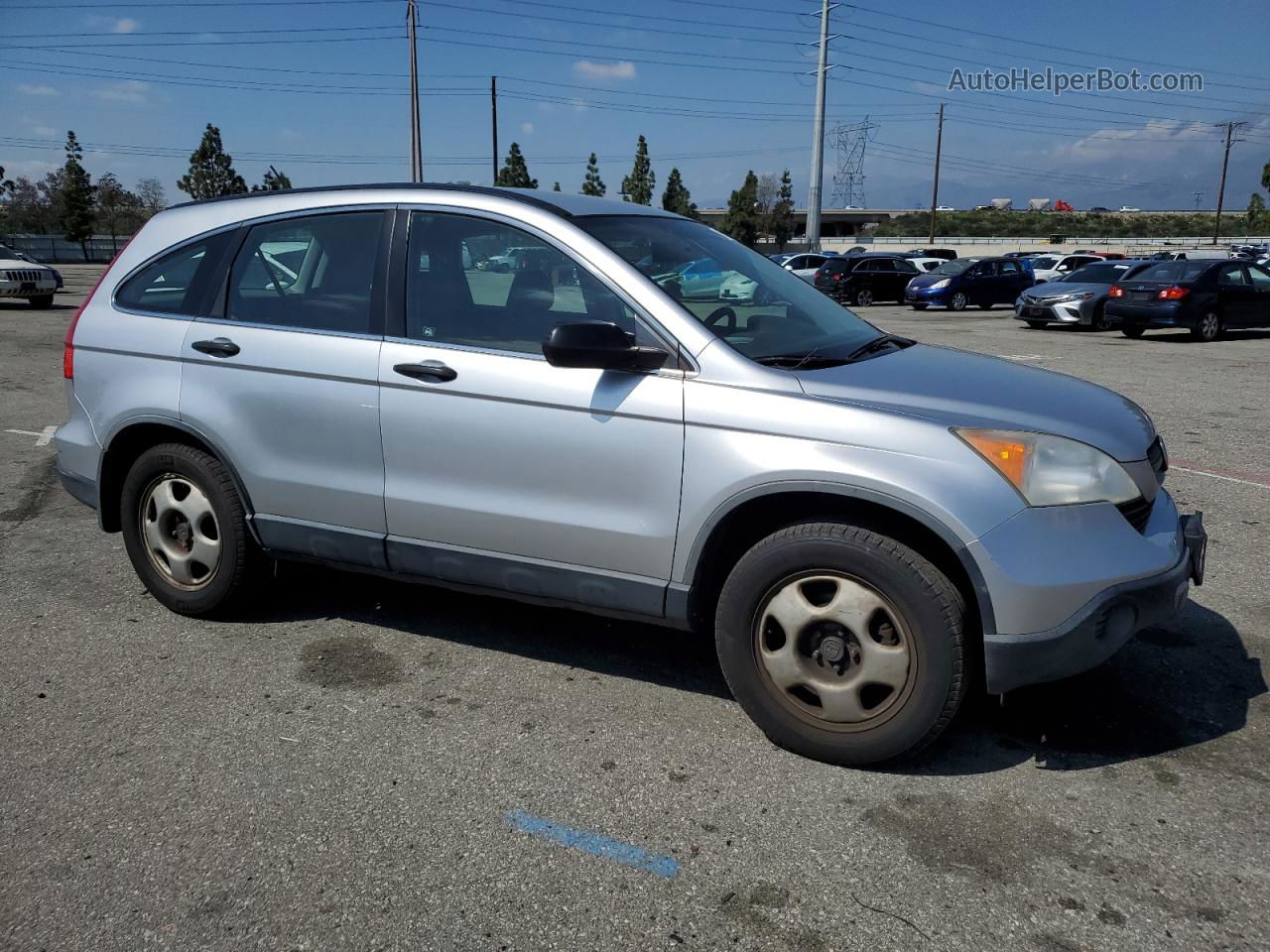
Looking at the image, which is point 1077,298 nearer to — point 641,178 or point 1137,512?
point 1137,512

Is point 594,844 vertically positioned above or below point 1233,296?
below

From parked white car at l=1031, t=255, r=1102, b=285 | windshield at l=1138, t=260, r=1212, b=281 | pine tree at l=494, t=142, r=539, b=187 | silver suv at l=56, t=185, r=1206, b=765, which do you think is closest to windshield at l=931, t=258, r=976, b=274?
parked white car at l=1031, t=255, r=1102, b=285

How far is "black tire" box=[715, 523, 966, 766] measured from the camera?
307cm

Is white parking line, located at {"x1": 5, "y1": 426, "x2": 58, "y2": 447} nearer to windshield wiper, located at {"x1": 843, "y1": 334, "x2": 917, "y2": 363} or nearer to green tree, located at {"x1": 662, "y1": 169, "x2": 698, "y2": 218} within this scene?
windshield wiper, located at {"x1": 843, "y1": 334, "x2": 917, "y2": 363}

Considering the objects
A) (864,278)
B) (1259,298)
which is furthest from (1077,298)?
(864,278)

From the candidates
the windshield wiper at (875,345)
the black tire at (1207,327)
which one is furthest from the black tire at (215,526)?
the black tire at (1207,327)

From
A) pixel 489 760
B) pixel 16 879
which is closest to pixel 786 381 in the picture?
pixel 489 760

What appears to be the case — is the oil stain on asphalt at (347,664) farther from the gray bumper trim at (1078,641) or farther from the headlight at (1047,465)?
the headlight at (1047,465)

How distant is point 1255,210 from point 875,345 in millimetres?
104107

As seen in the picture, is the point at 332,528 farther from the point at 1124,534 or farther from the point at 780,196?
the point at 780,196

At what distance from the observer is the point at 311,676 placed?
13.1 ft

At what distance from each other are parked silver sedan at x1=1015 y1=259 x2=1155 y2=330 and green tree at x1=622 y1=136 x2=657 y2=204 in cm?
6358

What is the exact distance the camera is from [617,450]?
3.45 meters

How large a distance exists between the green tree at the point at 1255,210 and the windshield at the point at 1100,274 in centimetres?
8151
